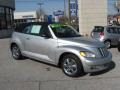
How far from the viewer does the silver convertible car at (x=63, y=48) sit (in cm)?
873

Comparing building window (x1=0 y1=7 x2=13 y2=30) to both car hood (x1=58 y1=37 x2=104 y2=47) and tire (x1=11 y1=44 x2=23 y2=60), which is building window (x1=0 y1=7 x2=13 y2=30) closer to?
tire (x1=11 y1=44 x2=23 y2=60)

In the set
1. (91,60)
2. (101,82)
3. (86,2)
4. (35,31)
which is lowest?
(101,82)

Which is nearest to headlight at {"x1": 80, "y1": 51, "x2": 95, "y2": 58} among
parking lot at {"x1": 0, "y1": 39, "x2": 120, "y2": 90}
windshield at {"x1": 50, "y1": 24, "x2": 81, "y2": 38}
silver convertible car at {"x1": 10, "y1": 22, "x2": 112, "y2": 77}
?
silver convertible car at {"x1": 10, "y1": 22, "x2": 112, "y2": 77}

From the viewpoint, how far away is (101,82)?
26.9ft

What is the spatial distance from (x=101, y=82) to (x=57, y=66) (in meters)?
2.16

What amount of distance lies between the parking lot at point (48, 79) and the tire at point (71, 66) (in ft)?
0.55

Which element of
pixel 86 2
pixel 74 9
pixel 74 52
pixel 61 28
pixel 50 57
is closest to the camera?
pixel 74 52

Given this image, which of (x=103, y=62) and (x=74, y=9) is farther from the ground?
(x=74, y=9)

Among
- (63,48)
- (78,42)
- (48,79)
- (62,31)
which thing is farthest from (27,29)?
(48,79)

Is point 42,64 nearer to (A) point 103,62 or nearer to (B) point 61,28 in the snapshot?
(B) point 61,28

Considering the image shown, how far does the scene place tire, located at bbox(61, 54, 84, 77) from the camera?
28.7 ft

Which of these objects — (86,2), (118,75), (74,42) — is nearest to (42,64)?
(74,42)

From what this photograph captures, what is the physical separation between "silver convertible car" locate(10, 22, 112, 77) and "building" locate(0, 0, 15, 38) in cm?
2674

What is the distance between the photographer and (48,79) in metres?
8.59
